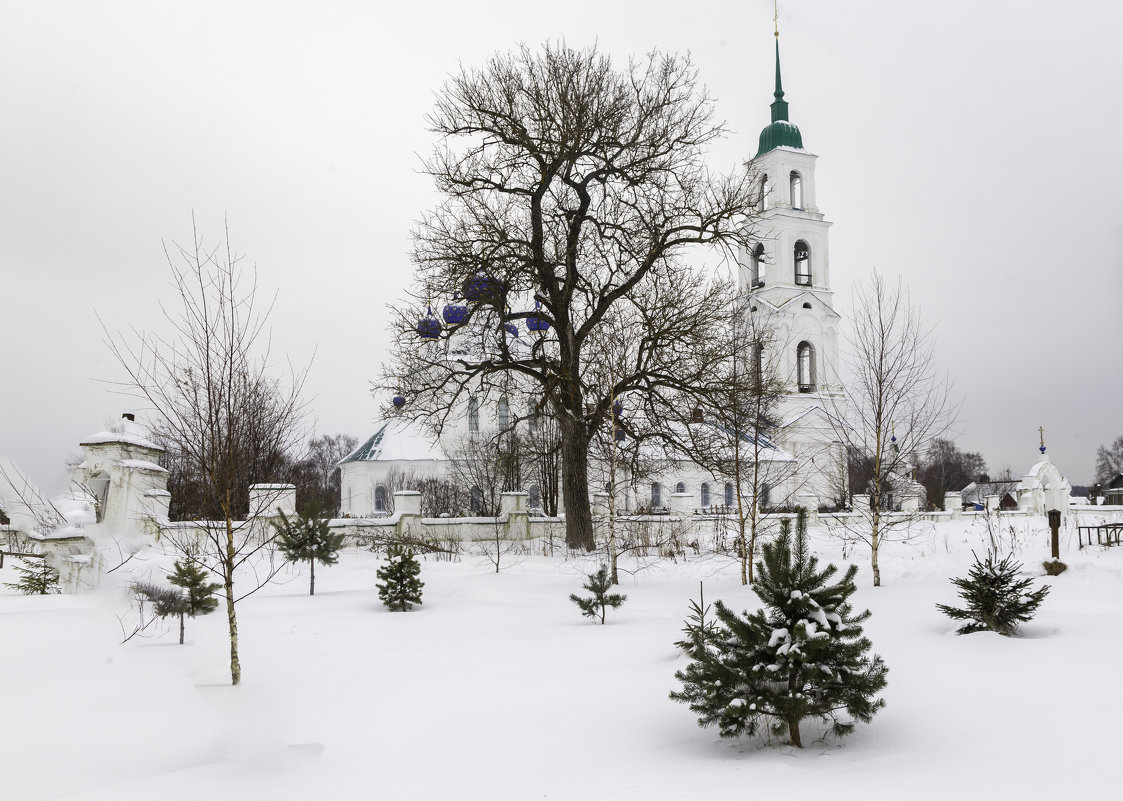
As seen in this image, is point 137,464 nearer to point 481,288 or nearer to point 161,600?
point 161,600

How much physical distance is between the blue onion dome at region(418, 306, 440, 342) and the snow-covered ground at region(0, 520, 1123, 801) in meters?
9.78

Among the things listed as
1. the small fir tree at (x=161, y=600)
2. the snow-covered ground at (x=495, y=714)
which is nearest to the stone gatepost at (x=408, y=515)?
the snow-covered ground at (x=495, y=714)

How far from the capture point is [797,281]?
170ft

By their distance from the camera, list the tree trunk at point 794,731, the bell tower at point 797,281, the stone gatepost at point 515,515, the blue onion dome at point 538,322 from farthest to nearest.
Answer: the bell tower at point 797,281 < the stone gatepost at point 515,515 < the blue onion dome at point 538,322 < the tree trunk at point 794,731

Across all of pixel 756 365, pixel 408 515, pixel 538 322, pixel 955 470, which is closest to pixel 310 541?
pixel 408 515

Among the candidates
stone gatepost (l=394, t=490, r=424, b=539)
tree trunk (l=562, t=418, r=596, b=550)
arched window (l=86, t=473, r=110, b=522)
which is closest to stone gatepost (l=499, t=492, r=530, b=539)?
tree trunk (l=562, t=418, r=596, b=550)

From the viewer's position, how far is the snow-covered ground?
18.3 ft

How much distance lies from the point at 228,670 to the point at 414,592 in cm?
488

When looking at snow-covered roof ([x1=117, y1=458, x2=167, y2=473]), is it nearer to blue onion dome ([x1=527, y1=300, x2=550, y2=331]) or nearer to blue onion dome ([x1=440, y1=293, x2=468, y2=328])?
blue onion dome ([x1=440, y1=293, x2=468, y2=328])

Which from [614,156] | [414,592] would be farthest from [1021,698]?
[614,156]

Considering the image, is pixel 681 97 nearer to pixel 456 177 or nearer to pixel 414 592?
pixel 456 177

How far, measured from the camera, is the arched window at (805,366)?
5212 cm

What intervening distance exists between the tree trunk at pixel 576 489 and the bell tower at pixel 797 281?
3005cm

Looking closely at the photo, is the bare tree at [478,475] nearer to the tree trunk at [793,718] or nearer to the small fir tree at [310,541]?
the small fir tree at [310,541]
